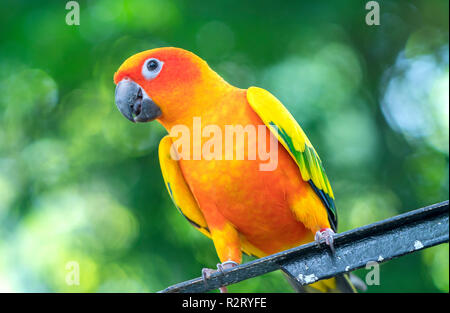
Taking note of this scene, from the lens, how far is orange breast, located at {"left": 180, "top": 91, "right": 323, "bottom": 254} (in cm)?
300

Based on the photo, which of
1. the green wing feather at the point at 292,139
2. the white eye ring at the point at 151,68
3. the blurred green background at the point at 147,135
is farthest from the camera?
the blurred green background at the point at 147,135

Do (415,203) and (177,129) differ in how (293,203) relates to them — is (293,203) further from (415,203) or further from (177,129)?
(415,203)

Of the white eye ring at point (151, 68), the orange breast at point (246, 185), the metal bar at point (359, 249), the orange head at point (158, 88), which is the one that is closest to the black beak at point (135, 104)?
the orange head at point (158, 88)

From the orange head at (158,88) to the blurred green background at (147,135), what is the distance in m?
1.99

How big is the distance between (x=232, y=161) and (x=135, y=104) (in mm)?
756

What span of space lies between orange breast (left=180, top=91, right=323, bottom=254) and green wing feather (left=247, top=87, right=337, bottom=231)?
0.06 metres

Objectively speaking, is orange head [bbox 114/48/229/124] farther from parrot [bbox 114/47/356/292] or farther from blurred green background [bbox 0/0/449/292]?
blurred green background [bbox 0/0/449/292]

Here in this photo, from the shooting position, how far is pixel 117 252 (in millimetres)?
5281

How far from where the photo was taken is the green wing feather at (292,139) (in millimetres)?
2992

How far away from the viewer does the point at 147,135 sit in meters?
5.33

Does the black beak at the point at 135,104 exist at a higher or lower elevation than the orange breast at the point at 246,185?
higher

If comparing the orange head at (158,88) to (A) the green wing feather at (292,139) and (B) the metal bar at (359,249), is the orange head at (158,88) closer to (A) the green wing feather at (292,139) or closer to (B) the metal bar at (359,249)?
(A) the green wing feather at (292,139)

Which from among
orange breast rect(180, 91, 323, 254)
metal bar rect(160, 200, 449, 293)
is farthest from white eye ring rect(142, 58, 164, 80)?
metal bar rect(160, 200, 449, 293)
